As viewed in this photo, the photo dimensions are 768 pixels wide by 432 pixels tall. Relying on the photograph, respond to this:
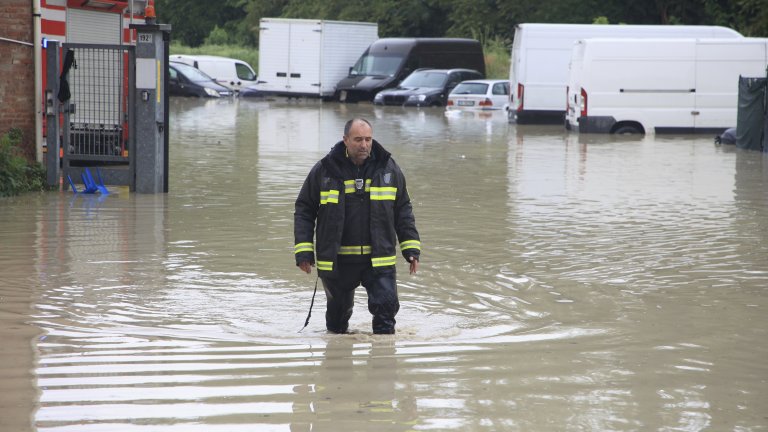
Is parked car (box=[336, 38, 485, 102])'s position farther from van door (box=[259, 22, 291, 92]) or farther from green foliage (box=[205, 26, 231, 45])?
green foliage (box=[205, 26, 231, 45])

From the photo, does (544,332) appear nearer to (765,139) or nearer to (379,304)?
(379,304)

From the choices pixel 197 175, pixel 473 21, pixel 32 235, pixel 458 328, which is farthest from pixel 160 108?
pixel 473 21

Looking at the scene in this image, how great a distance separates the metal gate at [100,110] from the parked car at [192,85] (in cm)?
3171

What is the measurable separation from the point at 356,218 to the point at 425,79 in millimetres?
37390

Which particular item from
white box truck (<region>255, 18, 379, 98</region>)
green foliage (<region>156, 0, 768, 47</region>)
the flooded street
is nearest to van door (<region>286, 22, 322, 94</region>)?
white box truck (<region>255, 18, 379, 98</region>)

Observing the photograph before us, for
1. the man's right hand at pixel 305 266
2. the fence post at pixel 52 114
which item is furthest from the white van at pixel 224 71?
the man's right hand at pixel 305 266

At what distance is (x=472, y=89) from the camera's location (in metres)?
40.1

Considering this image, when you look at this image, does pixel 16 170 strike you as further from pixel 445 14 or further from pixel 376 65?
pixel 445 14

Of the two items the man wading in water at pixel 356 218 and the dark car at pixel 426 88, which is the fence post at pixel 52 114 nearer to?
the man wading in water at pixel 356 218

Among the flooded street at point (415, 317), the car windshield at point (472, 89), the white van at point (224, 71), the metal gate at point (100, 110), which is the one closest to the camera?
the flooded street at point (415, 317)

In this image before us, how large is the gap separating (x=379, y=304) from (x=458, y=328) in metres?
0.89

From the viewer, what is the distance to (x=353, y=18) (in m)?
62.1

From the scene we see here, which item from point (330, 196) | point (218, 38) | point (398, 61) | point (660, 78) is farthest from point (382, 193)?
point (218, 38)

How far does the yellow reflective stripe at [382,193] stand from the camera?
7348 millimetres
